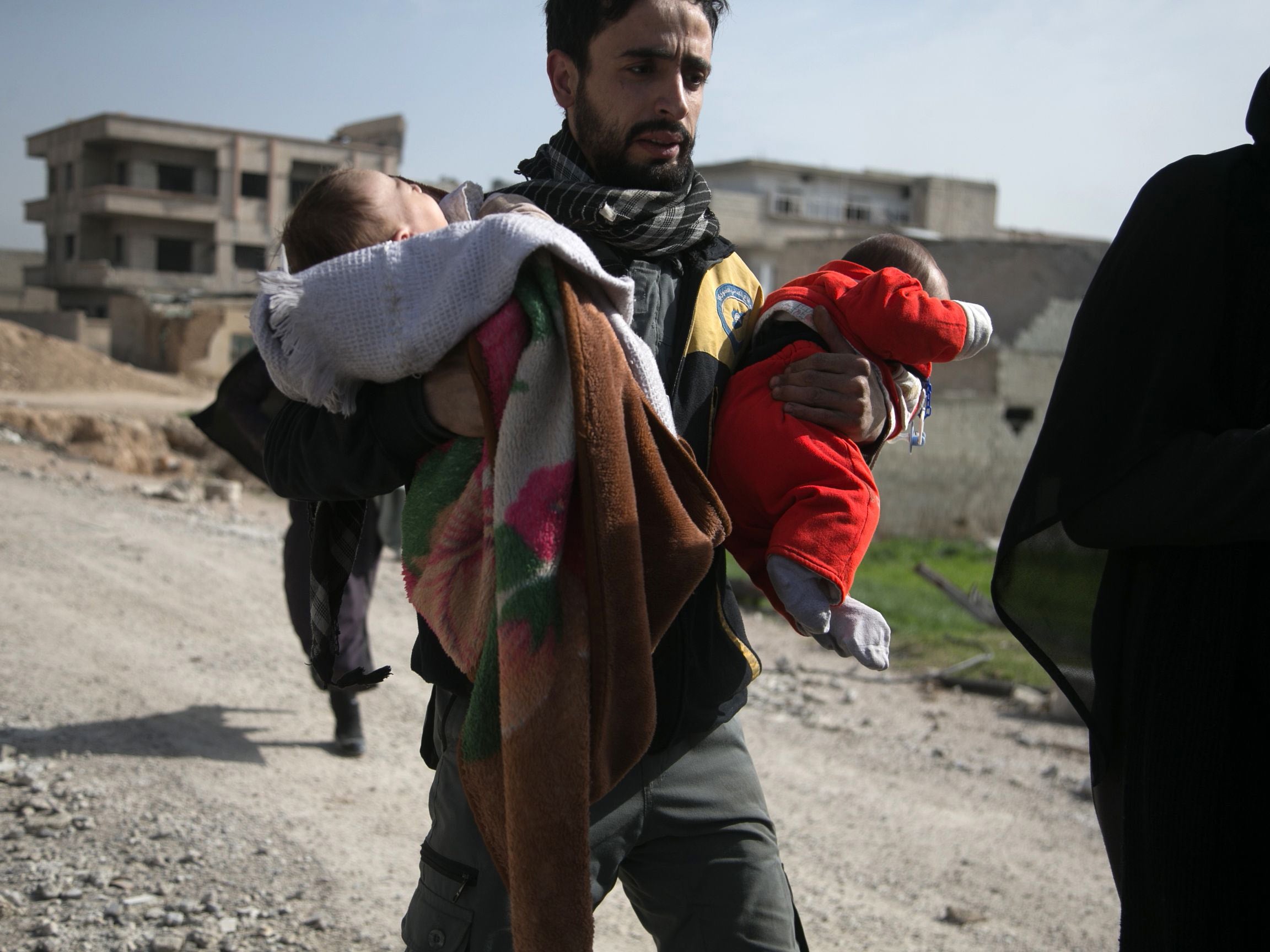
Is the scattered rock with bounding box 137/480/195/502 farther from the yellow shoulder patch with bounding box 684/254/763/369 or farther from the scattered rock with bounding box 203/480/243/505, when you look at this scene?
the yellow shoulder patch with bounding box 684/254/763/369

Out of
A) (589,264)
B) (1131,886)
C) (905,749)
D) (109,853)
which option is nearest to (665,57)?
(589,264)

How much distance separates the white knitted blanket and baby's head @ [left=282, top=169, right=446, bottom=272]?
0.30ft

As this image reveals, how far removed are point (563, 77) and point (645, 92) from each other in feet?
0.66

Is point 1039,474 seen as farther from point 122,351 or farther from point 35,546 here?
point 122,351

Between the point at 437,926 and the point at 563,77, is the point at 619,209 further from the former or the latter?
the point at 437,926

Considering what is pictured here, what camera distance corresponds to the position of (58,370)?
2256 cm

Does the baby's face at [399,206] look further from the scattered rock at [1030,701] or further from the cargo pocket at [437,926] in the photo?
the scattered rock at [1030,701]

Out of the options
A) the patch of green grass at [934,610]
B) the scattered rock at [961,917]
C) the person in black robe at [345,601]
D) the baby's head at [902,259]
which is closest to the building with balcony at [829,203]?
the patch of green grass at [934,610]

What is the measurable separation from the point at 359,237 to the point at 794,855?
10.8 ft

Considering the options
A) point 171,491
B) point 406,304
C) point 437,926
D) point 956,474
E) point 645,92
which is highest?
point 645,92

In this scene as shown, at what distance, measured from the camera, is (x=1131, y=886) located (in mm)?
1621

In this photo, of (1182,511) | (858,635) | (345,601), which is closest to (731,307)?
(858,635)

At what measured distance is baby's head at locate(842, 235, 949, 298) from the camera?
6.94 ft

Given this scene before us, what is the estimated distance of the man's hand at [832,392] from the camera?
184 cm
